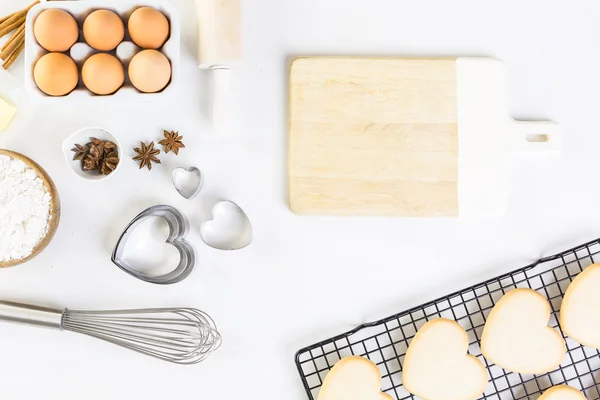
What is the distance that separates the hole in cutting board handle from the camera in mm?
882

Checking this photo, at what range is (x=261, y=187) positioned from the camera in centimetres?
90

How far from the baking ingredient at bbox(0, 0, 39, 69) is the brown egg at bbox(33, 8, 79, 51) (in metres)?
0.13

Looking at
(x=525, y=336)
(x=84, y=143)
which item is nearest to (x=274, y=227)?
(x=84, y=143)

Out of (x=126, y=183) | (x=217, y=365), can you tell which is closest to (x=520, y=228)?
(x=217, y=365)

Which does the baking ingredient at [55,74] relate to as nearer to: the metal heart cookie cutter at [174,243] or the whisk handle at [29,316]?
the metal heart cookie cutter at [174,243]

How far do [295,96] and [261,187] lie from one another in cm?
16

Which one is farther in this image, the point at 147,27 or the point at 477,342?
the point at 477,342

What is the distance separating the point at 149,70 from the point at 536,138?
1.99ft

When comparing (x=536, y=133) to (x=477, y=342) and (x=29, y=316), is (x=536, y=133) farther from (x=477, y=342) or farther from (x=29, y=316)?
(x=29, y=316)

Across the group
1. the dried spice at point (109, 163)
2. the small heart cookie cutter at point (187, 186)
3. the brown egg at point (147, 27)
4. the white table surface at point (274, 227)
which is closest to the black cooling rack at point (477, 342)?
the white table surface at point (274, 227)

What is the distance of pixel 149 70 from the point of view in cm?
75

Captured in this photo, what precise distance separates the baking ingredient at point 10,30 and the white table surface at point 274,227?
7cm

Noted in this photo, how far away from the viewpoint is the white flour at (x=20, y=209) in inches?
32.4

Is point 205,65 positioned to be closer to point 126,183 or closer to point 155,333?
point 126,183
